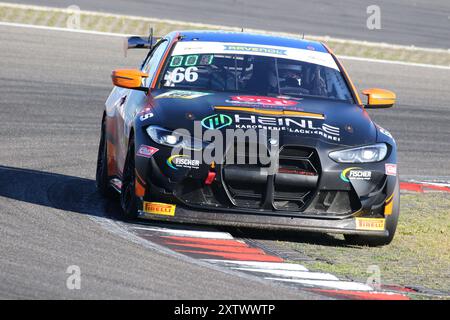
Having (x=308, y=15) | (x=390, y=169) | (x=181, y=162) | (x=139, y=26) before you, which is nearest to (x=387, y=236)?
(x=390, y=169)

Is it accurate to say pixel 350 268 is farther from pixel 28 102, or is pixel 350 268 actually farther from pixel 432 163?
pixel 28 102

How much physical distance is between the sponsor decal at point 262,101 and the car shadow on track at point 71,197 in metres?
0.96

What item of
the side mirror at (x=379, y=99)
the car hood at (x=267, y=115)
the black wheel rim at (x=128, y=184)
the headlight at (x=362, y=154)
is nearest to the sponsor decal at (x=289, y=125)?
the car hood at (x=267, y=115)

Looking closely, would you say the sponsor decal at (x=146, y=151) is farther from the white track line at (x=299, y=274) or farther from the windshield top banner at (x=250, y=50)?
the windshield top banner at (x=250, y=50)

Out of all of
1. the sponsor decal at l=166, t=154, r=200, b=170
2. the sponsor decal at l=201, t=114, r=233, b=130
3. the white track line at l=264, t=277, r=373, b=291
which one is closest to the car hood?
the sponsor decal at l=201, t=114, r=233, b=130

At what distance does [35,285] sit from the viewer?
250 inches

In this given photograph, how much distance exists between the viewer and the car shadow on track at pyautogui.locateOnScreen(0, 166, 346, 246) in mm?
8805

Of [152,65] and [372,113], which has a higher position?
[152,65]

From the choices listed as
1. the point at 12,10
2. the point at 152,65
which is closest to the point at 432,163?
the point at 152,65

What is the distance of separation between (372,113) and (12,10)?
7864 mm

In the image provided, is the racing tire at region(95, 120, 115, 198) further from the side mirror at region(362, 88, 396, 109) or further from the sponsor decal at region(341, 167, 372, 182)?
the sponsor decal at region(341, 167, 372, 182)

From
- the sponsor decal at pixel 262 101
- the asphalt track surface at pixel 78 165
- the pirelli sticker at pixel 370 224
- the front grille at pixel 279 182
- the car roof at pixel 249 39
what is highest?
the car roof at pixel 249 39

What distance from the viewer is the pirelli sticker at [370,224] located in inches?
332

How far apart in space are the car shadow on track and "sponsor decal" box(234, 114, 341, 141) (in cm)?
84
